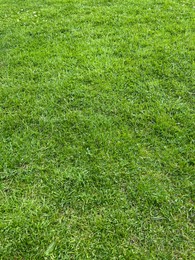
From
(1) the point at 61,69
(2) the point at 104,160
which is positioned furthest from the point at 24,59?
(2) the point at 104,160

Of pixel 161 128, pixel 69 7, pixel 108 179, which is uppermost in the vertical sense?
pixel 69 7

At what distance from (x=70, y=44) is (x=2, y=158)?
178 centimetres

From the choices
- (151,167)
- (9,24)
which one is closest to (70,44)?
(9,24)

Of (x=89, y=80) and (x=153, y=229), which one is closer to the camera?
(x=153, y=229)

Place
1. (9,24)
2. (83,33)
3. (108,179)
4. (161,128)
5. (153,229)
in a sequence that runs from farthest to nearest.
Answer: (9,24)
(83,33)
(161,128)
(108,179)
(153,229)

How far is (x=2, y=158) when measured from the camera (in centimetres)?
226

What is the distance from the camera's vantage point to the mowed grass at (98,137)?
181 cm

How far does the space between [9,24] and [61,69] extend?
4.48 ft

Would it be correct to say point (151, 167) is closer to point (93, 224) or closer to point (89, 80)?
point (93, 224)

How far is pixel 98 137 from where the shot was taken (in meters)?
2.37

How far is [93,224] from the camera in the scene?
1855 mm

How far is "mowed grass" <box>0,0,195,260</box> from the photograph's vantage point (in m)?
1.81

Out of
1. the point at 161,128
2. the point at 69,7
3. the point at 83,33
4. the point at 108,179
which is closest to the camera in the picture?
the point at 108,179

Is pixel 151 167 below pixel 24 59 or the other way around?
below
